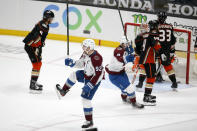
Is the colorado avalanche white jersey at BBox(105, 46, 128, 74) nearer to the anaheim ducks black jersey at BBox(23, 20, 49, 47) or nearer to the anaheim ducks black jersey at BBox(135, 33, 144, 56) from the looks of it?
the anaheim ducks black jersey at BBox(135, 33, 144, 56)

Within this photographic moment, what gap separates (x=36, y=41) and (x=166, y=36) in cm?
213

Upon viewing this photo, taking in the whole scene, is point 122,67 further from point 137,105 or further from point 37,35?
point 37,35

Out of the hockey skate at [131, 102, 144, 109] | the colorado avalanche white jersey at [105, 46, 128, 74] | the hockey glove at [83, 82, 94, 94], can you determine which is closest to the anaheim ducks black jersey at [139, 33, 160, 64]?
the colorado avalanche white jersey at [105, 46, 128, 74]

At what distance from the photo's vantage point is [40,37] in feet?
25.9

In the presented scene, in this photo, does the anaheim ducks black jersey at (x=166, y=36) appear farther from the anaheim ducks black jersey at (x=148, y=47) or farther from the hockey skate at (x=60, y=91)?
the hockey skate at (x=60, y=91)

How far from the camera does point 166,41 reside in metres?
8.27

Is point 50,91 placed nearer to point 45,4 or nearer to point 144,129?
point 144,129

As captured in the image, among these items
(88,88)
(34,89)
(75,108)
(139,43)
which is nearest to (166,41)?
(139,43)

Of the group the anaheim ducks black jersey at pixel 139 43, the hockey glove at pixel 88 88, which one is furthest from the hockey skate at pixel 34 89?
the hockey glove at pixel 88 88

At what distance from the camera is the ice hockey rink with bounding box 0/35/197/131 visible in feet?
21.7

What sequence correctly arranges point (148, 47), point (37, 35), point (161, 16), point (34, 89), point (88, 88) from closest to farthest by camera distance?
point (88, 88), point (148, 47), point (37, 35), point (34, 89), point (161, 16)

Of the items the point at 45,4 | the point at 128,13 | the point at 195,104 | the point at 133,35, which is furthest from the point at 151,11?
the point at 195,104

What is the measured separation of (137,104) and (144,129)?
2.90 feet

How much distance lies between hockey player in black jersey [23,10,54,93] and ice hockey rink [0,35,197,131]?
7.6 inches
